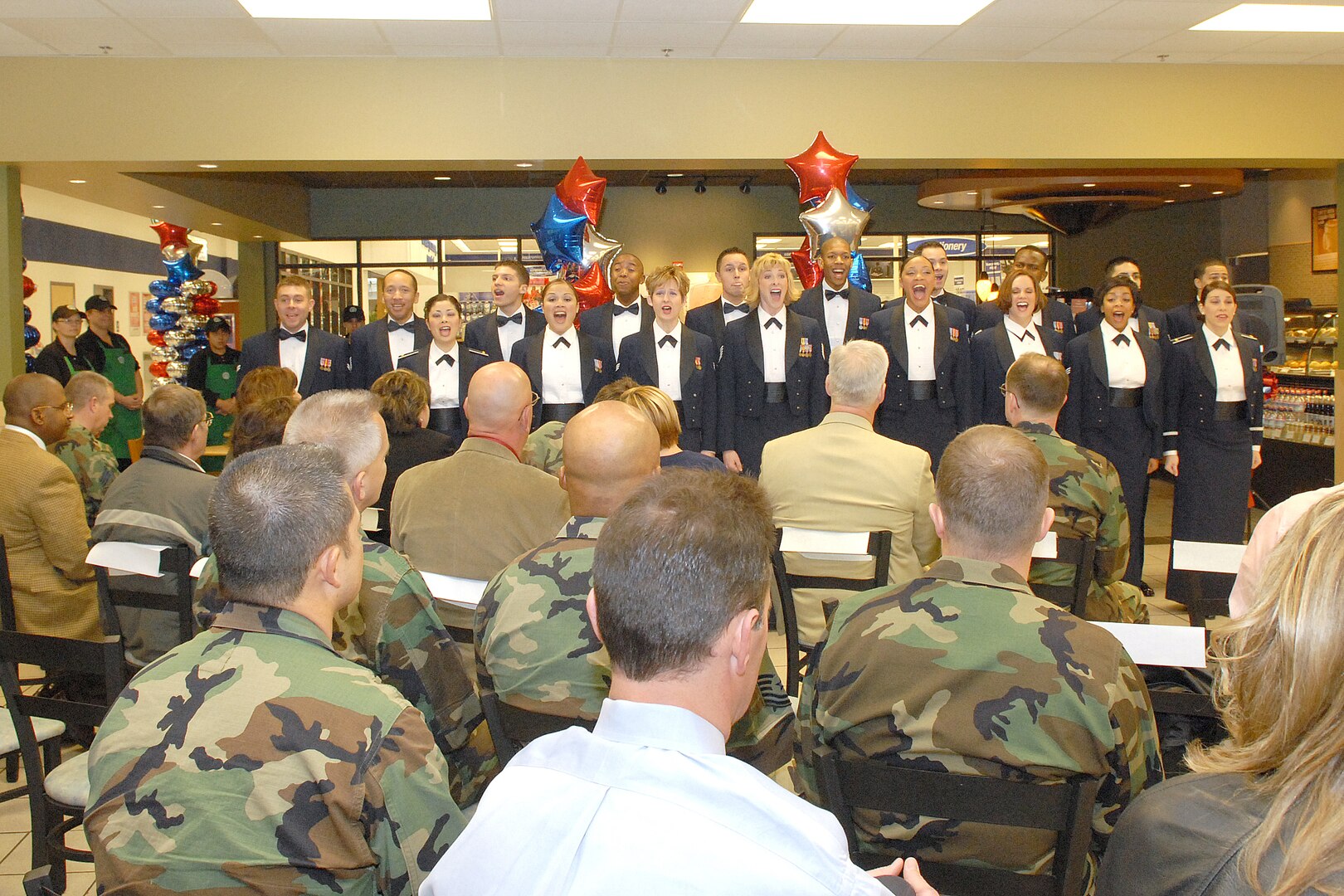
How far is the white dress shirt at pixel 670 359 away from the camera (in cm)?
565

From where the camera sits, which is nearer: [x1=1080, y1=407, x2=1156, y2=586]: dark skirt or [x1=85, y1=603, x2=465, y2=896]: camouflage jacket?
[x1=85, y1=603, x2=465, y2=896]: camouflage jacket

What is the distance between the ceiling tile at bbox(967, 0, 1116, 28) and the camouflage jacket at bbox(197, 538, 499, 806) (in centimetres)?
506

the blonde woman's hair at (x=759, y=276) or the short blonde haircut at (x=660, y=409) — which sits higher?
the blonde woman's hair at (x=759, y=276)

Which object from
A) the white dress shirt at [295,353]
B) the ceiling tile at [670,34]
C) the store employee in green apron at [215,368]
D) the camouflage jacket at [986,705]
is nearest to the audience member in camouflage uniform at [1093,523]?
the camouflage jacket at [986,705]

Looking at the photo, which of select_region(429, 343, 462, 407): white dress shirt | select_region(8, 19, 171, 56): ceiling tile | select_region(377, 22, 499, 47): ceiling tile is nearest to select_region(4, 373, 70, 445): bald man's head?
select_region(429, 343, 462, 407): white dress shirt

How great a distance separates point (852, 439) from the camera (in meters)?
3.12

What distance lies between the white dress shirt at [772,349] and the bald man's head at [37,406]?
3.35 metres

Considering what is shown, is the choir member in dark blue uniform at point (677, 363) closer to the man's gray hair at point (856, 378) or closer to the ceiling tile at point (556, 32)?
the ceiling tile at point (556, 32)

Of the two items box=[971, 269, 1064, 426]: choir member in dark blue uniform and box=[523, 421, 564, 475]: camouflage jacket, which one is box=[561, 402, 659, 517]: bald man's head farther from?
box=[971, 269, 1064, 426]: choir member in dark blue uniform

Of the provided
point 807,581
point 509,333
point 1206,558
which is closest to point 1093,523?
point 1206,558

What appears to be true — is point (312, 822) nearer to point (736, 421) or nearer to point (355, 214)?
point (736, 421)

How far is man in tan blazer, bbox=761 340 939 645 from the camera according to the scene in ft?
10.1

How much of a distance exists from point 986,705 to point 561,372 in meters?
4.31

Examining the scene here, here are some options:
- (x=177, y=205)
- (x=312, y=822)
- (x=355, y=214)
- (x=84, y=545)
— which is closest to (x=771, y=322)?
(x=84, y=545)
